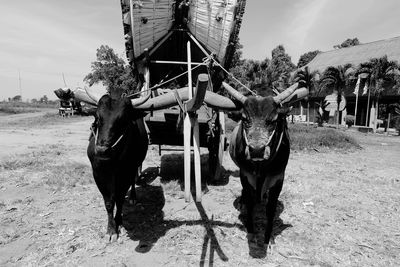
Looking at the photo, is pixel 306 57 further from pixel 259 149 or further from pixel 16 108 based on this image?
pixel 259 149

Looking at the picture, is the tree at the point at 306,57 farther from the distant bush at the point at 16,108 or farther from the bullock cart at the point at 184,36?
the bullock cart at the point at 184,36

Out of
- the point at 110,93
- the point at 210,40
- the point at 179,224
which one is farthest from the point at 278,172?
the point at 210,40

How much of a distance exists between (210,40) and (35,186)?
4.93m

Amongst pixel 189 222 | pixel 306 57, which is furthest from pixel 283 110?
pixel 306 57

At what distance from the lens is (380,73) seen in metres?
22.8

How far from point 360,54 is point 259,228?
98.9 feet

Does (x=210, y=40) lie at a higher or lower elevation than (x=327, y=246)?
higher

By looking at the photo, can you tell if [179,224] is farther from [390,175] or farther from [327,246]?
[390,175]

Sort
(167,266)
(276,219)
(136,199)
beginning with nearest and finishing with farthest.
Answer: (167,266) < (276,219) < (136,199)

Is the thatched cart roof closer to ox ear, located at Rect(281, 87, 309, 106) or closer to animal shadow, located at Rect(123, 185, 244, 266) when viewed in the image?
ox ear, located at Rect(281, 87, 309, 106)

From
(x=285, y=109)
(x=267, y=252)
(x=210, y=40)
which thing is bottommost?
(x=267, y=252)

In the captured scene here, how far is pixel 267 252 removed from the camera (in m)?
4.00

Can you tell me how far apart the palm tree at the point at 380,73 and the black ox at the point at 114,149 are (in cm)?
2364

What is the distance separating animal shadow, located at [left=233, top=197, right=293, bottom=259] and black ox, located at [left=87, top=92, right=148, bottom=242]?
1.92m
